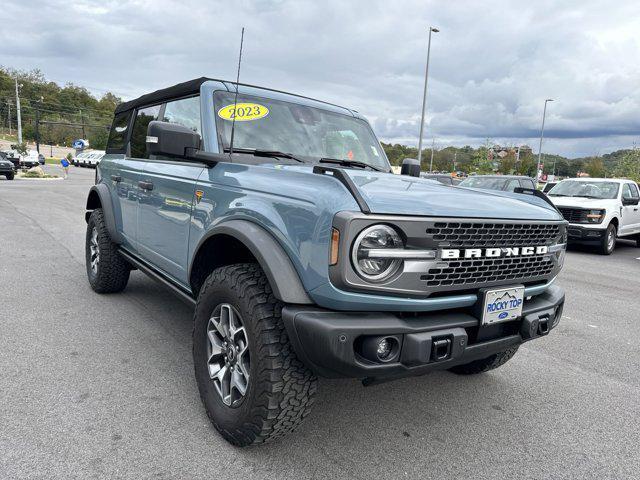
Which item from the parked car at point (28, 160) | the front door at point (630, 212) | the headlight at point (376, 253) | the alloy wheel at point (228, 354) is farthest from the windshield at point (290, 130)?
the parked car at point (28, 160)

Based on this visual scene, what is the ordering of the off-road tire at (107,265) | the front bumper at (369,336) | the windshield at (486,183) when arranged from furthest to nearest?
the windshield at (486,183) → the off-road tire at (107,265) → the front bumper at (369,336)

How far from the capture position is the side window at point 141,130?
13.4 feet

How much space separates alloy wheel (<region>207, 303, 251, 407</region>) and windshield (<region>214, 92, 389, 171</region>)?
1.13 m

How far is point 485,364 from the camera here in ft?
11.0

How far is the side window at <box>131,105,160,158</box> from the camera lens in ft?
13.4

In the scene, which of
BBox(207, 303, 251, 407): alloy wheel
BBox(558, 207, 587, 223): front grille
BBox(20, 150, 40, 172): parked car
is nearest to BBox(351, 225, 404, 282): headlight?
BBox(207, 303, 251, 407): alloy wheel

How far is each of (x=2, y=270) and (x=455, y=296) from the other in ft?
18.8

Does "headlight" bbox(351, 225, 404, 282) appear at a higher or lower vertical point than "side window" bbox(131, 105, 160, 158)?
lower

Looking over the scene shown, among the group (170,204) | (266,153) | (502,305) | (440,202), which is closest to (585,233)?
(502,305)

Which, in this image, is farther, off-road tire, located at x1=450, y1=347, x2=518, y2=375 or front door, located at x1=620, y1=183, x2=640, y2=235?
front door, located at x1=620, y1=183, x2=640, y2=235

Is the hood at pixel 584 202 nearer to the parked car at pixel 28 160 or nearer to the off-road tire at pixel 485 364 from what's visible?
the off-road tire at pixel 485 364

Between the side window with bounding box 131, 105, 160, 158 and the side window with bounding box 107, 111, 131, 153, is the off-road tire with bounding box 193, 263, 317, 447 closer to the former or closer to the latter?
the side window with bounding box 131, 105, 160, 158

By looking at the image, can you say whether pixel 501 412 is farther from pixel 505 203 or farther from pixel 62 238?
pixel 62 238

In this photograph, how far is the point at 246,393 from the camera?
91.1 inches
